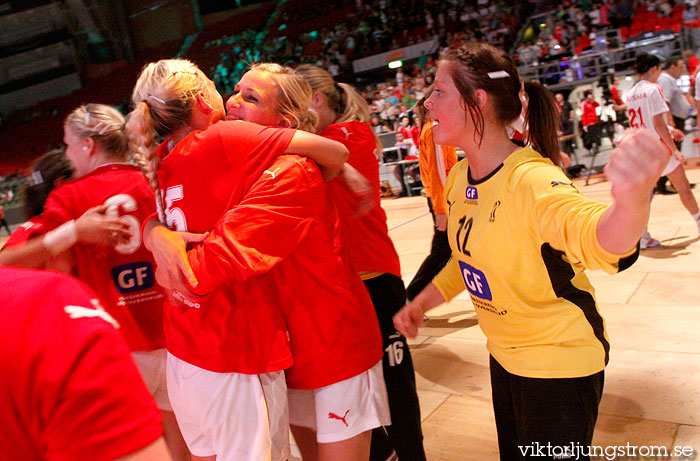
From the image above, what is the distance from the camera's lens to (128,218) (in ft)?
6.48

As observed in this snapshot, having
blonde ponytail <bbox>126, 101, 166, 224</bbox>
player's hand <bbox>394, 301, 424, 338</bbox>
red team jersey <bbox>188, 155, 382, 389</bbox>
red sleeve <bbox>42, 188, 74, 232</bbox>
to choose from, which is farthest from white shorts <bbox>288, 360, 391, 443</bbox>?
red sleeve <bbox>42, 188, 74, 232</bbox>

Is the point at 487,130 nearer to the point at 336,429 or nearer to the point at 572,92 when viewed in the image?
the point at 336,429

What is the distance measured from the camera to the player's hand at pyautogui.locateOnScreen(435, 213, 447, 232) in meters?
3.82

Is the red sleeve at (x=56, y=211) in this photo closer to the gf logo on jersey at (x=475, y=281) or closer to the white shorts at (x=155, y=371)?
the white shorts at (x=155, y=371)

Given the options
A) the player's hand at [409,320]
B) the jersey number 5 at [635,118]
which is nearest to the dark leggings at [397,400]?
the player's hand at [409,320]

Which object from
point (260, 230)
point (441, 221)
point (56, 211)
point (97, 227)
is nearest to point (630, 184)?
point (260, 230)

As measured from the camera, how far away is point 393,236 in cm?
781

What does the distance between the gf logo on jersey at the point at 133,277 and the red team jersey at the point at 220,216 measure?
610 mm

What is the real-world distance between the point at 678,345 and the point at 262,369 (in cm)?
263

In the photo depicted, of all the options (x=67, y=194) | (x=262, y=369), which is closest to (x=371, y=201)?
(x=262, y=369)

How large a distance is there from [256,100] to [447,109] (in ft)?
1.91

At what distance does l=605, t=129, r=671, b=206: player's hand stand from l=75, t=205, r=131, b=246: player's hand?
1.50 m

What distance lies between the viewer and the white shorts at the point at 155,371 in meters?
2.01

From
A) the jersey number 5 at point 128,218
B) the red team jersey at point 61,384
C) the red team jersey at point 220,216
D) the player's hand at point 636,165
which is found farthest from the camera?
the jersey number 5 at point 128,218
